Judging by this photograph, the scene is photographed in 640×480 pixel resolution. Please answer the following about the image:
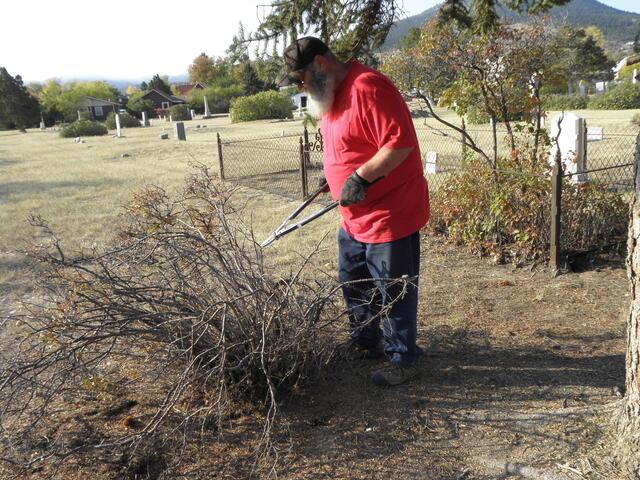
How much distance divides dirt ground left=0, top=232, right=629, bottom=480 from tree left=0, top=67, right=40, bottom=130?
188ft

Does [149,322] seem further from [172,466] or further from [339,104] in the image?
[339,104]

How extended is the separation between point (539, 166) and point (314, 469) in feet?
13.7

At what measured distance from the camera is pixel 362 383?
2.98 metres

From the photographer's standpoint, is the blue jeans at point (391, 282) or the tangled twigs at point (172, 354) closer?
the tangled twigs at point (172, 354)

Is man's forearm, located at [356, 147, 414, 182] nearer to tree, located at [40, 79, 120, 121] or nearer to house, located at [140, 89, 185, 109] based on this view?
tree, located at [40, 79, 120, 121]

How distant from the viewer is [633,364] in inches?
84.6

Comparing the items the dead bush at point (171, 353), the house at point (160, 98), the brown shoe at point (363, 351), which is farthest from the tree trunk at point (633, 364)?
the house at point (160, 98)

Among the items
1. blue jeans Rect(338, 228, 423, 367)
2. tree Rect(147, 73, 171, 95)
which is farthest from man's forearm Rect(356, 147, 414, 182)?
tree Rect(147, 73, 171, 95)

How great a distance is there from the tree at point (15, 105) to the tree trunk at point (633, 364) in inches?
2302

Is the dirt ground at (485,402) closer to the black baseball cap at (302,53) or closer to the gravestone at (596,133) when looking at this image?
the black baseball cap at (302,53)

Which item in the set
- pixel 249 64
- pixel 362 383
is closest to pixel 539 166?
pixel 249 64

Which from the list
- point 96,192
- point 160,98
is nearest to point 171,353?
point 96,192

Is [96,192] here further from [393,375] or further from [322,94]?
[393,375]

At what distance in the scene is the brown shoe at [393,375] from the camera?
290 centimetres
